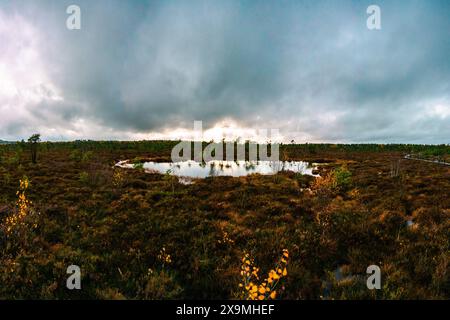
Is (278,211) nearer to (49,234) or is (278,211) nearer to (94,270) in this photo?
(94,270)

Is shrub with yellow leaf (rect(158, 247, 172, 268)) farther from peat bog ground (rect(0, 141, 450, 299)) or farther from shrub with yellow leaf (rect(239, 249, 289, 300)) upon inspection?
shrub with yellow leaf (rect(239, 249, 289, 300))

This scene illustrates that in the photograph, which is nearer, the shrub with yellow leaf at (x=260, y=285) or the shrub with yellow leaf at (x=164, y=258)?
the shrub with yellow leaf at (x=260, y=285)

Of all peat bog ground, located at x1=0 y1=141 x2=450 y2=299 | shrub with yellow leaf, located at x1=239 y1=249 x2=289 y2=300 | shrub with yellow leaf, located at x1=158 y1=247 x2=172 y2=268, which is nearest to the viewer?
shrub with yellow leaf, located at x1=239 y1=249 x2=289 y2=300

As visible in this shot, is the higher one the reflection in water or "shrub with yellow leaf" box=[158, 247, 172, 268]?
the reflection in water

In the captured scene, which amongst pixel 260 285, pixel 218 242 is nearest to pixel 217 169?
pixel 218 242

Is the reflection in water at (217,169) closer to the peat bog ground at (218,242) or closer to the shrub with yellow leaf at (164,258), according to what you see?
the peat bog ground at (218,242)

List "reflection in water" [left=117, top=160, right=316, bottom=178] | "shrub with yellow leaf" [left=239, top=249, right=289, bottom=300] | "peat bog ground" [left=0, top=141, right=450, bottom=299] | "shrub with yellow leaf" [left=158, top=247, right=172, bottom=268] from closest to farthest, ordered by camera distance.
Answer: "shrub with yellow leaf" [left=239, top=249, right=289, bottom=300], "peat bog ground" [left=0, top=141, right=450, bottom=299], "shrub with yellow leaf" [left=158, top=247, right=172, bottom=268], "reflection in water" [left=117, top=160, right=316, bottom=178]

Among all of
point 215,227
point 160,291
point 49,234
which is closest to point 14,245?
point 49,234

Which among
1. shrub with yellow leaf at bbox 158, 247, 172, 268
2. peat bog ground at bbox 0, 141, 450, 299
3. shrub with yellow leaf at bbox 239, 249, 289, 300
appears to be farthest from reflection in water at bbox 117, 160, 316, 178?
shrub with yellow leaf at bbox 239, 249, 289, 300

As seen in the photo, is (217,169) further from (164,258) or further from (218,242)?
(164,258)

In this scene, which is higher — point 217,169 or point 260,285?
point 217,169

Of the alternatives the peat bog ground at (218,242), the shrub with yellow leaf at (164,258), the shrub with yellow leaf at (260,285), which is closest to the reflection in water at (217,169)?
the peat bog ground at (218,242)
